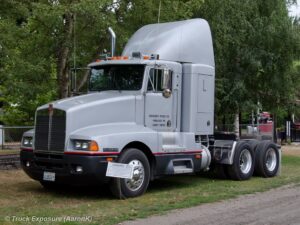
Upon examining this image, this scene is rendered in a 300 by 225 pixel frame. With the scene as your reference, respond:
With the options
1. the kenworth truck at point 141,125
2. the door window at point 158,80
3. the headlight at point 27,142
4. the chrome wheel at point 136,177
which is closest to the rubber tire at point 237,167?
the kenworth truck at point 141,125

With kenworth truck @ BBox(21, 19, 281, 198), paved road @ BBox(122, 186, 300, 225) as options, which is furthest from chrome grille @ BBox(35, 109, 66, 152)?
paved road @ BBox(122, 186, 300, 225)

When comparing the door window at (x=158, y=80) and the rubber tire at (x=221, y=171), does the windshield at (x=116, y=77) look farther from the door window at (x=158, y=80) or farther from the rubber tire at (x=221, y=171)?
the rubber tire at (x=221, y=171)

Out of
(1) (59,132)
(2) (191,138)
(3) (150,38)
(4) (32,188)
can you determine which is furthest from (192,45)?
(4) (32,188)

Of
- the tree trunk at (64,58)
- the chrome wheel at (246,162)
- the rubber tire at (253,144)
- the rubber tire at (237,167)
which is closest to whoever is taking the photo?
the rubber tire at (237,167)

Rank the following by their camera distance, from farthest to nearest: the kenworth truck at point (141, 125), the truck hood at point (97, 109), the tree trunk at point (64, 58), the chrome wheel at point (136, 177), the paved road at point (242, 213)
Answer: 1. the tree trunk at point (64, 58)
2. the chrome wheel at point (136, 177)
3. the truck hood at point (97, 109)
4. the kenworth truck at point (141, 125)
5. the paved road at point (242, 213)

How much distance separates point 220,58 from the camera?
2112 centimetres

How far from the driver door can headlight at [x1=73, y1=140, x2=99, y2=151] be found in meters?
1.87

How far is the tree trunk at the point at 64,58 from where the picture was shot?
16391mm

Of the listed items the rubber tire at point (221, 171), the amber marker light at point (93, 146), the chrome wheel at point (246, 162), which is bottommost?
the rubber tire at point (221, 171)

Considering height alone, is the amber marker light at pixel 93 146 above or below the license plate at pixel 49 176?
above

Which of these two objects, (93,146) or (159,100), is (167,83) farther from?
(93,146)

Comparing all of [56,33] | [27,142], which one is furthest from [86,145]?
[56,33]

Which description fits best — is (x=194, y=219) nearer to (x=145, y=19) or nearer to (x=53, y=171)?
(x=53, y=171)

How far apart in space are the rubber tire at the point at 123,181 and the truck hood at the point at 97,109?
82 cm
